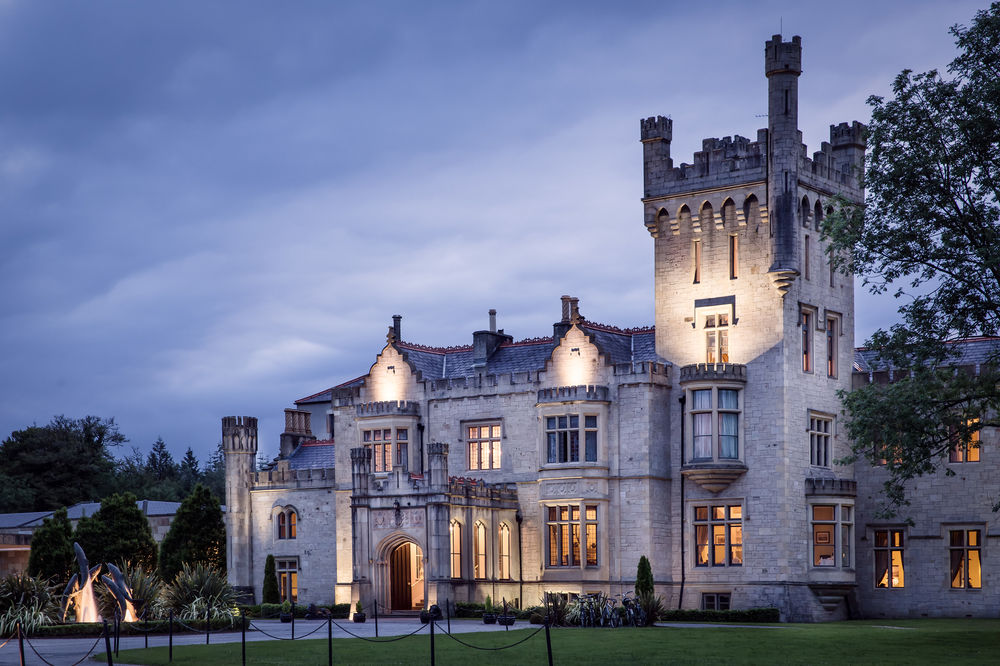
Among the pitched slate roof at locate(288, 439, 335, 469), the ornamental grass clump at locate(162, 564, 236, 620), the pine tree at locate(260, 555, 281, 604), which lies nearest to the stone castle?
the pine tree at locate(260, 555, 281, 604)

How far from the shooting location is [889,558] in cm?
4859

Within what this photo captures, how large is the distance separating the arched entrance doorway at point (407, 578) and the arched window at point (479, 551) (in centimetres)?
312

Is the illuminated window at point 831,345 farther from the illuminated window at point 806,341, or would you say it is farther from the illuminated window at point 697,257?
the illuminated window at point 697,257

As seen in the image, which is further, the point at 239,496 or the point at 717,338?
the point at 239,496

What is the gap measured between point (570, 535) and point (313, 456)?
1630 cm

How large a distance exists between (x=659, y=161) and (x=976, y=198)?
18869mm

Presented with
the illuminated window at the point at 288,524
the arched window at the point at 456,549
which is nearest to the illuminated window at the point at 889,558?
the arched window at the point at 456,549

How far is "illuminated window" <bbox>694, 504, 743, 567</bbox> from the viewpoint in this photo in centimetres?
4766

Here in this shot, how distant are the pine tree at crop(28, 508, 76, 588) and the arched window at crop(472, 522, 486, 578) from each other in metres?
18.0

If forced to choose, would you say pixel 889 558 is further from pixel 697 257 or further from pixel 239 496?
pixel 239 496

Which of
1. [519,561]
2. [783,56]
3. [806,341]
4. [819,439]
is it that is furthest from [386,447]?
[783,56]

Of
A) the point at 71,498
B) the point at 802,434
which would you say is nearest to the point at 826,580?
the point at 802,434

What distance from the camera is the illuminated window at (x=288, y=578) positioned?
5619cm

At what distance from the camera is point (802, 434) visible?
47594mm
